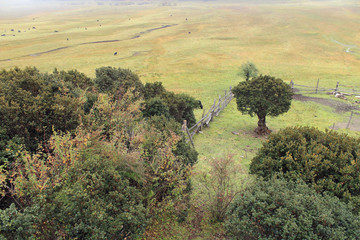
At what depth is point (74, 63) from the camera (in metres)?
49.2

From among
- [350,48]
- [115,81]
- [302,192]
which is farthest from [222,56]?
[302,192]

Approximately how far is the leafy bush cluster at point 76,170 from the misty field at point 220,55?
21.3ft

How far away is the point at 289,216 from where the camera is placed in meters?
7.51

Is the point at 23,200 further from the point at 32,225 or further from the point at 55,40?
the point at 55,40

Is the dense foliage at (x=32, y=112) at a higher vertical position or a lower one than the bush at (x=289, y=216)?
higher

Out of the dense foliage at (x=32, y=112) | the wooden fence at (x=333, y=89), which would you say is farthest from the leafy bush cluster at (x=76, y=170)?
the wooden fence at (x=333, y=89)

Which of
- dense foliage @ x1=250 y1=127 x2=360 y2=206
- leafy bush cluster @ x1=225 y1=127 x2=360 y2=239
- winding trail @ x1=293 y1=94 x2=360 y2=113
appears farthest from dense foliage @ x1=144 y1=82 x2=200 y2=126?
winding trail @ x1=293 y1=94 x2=360 y2=113

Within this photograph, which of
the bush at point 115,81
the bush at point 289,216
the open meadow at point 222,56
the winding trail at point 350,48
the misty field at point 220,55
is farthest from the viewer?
the winding trail at point 350,48

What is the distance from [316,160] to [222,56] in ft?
165

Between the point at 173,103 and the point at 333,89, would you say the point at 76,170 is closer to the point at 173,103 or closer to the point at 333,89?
the point at 173,103

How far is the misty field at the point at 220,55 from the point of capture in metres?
25.6

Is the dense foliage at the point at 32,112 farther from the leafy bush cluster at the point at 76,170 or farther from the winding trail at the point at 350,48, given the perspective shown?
the winding trail at the point at 350,48

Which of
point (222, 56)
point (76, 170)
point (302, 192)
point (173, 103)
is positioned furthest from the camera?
point (222, 56)

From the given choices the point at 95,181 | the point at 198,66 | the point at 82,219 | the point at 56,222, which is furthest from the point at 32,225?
the point at 198,66
